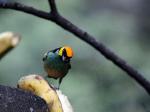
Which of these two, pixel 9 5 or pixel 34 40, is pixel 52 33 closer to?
pixel 34 40

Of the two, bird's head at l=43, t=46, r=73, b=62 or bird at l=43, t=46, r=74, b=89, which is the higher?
bird's head at l=43, t=46, r=73, b=62

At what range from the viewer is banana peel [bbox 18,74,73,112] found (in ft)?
5.29

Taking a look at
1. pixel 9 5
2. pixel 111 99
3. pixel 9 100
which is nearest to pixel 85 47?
pixel 111 99

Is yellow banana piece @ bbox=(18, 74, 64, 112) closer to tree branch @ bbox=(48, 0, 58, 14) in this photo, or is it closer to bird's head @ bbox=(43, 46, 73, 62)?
bird's head @ bbox=(43, 46, 73, 62)

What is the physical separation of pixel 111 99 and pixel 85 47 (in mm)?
666

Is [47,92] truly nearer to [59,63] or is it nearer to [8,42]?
[59,63]

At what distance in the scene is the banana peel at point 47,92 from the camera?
1.61 metres

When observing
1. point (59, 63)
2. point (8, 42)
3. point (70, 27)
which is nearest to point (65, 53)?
point (59, 63)

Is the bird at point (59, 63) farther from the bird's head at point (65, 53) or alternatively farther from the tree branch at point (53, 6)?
the tree branch at point (53, 6)

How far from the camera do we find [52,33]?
4879mm

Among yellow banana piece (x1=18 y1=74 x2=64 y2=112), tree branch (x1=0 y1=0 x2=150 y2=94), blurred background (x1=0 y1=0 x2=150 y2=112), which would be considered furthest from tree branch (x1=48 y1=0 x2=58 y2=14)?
blurred background (x1=0 y1=0 x2=150 y2=112)

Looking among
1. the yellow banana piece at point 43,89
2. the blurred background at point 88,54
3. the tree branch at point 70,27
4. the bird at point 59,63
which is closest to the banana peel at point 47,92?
the yellow banana piece at point 43,89

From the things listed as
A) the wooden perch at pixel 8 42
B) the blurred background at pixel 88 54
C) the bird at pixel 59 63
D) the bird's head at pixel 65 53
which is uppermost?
the bird's head at pixel 65 53

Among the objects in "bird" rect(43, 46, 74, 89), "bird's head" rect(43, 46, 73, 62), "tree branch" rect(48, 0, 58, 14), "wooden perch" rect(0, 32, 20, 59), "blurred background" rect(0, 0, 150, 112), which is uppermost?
"bird's head" rect(43, 46, 73, 62)
